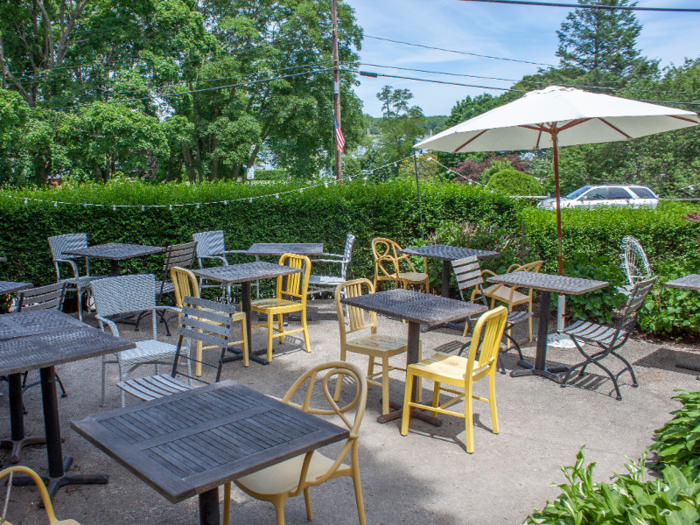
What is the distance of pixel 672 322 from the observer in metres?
5.82

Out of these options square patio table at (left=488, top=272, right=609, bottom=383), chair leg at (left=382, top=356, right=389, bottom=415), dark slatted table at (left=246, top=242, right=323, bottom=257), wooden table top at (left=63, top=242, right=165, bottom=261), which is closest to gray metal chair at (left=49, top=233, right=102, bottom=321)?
wooden table top at (left=63, top=242, right=165, bottom=261)

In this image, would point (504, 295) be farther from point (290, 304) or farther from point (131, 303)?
point (131, 303)

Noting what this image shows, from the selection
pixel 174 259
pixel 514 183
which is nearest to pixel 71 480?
pixel 174 259

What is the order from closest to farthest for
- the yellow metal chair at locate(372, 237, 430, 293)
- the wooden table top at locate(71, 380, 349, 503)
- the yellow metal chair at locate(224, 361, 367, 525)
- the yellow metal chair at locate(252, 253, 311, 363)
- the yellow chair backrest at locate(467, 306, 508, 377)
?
the wooden table top at locate(71, 380, 349, 503) → the yellow metal chair at locate(224, 361, 367, 525) → the yellow chair backrest at locate(467, 306, 508, 377) → the yellow metal chair at locate(252, 253, 311, 363) → the yellow metal chair at locate(372, 237, 430, 293)

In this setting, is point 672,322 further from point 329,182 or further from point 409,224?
point 329,182

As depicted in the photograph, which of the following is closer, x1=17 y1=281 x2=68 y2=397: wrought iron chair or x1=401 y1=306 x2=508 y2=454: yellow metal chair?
x1=401 y1=306 x2=508 y2=454: yellow metal chair

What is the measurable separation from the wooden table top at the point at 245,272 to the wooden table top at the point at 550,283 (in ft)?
6.77

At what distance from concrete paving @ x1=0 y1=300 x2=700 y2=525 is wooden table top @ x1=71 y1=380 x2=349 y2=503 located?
54 centimetres

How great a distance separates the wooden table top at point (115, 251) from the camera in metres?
6.16

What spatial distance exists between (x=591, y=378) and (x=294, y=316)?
12.8ft

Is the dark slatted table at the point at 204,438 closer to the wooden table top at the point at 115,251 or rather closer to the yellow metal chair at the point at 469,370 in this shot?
the yellow metal chair at the point at 469,370

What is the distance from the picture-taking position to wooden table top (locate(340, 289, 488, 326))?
3.73 m

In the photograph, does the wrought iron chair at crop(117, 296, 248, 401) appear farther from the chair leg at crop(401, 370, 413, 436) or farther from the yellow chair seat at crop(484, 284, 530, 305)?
the yellow chair seat at crop(484, 284, 530, 305)

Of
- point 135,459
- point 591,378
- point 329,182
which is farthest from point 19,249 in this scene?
point 591,378
